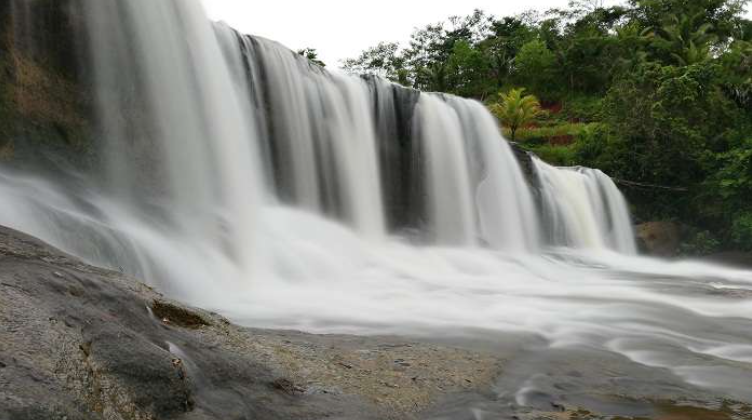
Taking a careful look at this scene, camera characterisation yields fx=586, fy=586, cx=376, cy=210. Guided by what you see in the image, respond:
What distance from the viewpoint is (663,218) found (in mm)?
20344

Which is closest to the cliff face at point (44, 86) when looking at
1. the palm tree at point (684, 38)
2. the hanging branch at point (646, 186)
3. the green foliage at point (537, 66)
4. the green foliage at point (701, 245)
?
the green foliage at point (701, 245)

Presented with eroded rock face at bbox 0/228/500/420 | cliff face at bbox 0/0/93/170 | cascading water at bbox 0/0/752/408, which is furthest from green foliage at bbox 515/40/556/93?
eroded rock face at bbox 0/228/500/420

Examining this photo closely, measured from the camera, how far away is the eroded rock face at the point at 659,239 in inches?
745

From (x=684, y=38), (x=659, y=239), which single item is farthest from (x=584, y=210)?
(x=684, y=38)

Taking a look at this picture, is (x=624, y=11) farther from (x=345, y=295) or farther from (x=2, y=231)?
A: (x=2, y=231)

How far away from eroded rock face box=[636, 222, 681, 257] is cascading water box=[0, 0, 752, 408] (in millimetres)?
2706

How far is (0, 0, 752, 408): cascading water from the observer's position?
17.5 feet

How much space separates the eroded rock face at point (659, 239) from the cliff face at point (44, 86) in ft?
56.5

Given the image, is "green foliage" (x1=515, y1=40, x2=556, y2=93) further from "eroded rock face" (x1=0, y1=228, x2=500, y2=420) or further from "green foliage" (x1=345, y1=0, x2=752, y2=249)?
"eroded rock face" (x1=0, y1=228, x2=500, y2=420)

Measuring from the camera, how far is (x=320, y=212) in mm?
11742

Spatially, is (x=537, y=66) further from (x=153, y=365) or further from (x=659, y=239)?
(x=153, y=365)

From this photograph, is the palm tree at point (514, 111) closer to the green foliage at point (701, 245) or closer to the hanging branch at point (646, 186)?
the hanging branch at point (646, 186)

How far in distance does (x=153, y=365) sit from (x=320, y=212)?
9653 millimetres

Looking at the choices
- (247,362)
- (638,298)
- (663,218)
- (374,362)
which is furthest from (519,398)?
(663,218)
